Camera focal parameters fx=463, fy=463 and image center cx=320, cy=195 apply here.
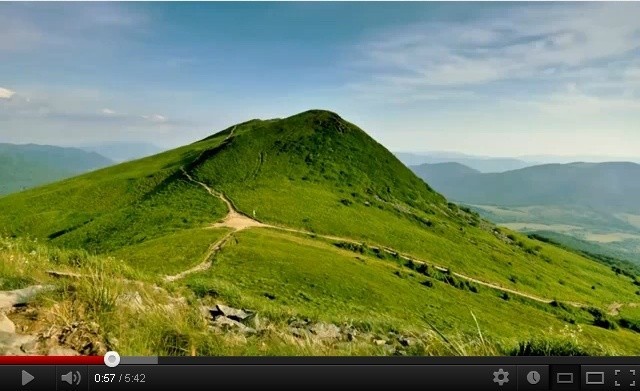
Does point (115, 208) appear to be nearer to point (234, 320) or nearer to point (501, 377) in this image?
point (234, 320)

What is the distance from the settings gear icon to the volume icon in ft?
12.6

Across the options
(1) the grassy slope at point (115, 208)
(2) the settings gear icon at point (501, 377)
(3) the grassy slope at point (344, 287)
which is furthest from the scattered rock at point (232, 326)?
(1) the grassy slope at point (115, 208)

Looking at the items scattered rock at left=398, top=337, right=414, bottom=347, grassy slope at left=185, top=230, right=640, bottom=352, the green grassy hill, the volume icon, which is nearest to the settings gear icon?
the green grassy hill

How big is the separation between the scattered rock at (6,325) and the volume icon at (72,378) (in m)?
1.18

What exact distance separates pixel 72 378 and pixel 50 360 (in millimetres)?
266

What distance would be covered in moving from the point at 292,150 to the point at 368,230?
1299 inches

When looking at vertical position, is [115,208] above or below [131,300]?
below

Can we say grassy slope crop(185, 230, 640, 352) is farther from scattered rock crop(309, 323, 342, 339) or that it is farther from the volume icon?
the volume icon

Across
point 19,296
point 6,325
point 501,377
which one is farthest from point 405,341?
point 19,296

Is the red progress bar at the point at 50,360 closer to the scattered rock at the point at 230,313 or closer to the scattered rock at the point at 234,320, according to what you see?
the scattered rock at the point at 234,320

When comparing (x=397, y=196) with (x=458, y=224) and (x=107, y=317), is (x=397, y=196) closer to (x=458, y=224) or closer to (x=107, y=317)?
(x=458, y=224)

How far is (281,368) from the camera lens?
4.25 meters

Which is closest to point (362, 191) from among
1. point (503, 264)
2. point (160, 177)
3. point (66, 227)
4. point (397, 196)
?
point (397, 196)

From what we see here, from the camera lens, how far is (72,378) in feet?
13.9
